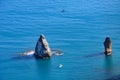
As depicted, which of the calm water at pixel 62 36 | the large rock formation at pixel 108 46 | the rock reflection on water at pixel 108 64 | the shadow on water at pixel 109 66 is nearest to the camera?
the shadow on water at pixel 109 66

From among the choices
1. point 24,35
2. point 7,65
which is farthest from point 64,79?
point 24,35

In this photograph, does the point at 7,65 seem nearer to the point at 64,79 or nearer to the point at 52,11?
the point at 64,79

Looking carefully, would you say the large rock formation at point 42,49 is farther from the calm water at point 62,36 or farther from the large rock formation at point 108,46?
the large rock formation at point 108,46

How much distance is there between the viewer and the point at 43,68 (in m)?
108

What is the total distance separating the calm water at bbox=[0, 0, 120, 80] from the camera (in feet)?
342

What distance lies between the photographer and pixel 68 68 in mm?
105625

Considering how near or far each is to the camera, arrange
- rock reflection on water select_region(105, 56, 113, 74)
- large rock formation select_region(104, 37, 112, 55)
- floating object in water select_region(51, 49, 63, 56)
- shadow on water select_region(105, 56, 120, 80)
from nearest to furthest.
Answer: shadow on water select_region(105, 56, 120, 80)
rock reflection on water select_region(105, 56, 113, 74)
large rock formation select_region(104, 37, 112, 55)
floating object in water select_region(51, 49, 63, 56)

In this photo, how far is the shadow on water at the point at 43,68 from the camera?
103794 mm

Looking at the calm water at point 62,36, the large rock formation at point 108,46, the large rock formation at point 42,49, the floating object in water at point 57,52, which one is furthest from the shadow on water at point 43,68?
the large rock formation at point 108,46

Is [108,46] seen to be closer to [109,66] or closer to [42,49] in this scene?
[109,66]

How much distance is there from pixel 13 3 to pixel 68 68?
66655 millimetres

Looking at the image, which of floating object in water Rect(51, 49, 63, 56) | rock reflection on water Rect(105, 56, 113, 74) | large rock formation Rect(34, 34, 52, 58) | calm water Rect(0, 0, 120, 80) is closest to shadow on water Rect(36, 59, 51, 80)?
calm water Rect(0, 0, 120, 80)

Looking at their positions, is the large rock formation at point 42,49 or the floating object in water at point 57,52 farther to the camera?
the floating object in water at point 57,52

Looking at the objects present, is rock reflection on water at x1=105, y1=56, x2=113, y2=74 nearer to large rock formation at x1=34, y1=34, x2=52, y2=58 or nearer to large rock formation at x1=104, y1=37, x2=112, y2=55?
large rock formation at x1=104, y1=37, x2=112, y2=55
